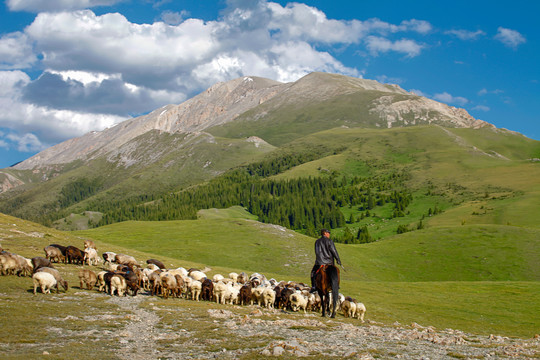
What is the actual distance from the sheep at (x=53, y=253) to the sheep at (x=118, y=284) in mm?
10492

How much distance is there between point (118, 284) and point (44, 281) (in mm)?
4485

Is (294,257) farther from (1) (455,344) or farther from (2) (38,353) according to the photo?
(2) (38,353)

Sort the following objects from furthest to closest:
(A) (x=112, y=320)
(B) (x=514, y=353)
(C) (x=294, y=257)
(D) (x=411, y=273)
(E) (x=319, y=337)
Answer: (D) (x=411, y=273), (C) (x=294, y=257), (A) (x=112, y=320), (E) (x=319, y=337), (B) (x=514, y=353)

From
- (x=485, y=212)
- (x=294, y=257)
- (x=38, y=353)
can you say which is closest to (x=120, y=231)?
(x=294, y=257)

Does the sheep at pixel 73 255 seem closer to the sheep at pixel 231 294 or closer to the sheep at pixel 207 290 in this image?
the sheep at pixel 207 290

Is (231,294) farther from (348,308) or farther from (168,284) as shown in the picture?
(348,308)

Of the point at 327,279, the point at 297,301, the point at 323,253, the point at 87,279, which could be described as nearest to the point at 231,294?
the point at 297,301

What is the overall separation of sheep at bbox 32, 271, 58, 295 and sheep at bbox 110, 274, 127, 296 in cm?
356

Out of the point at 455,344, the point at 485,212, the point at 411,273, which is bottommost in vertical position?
the point at 411,273

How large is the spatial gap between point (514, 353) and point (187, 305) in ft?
57.6

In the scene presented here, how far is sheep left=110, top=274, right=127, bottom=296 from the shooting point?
26.4 metres

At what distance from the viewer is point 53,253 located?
111 feet

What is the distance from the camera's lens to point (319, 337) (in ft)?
54.7

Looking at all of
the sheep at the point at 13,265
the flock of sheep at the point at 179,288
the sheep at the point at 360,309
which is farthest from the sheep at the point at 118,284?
the sheep at the point at 360,309
